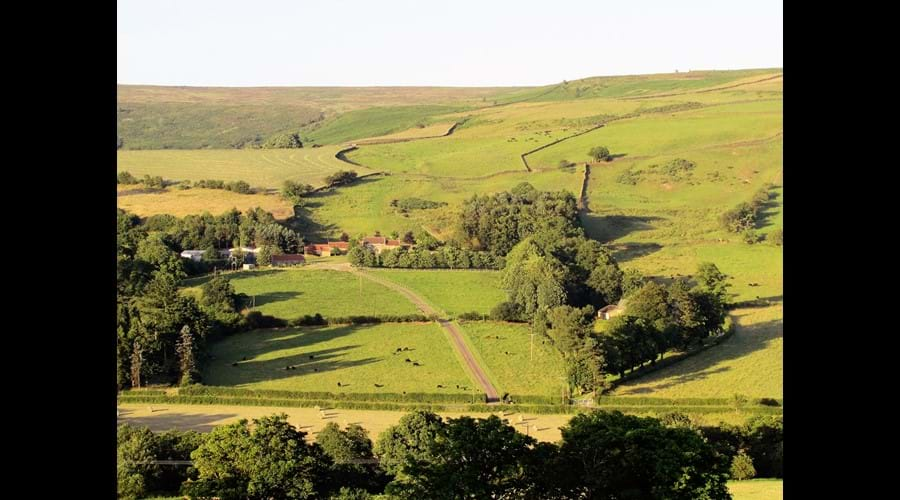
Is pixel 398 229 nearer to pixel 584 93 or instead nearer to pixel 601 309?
pixel 601 309

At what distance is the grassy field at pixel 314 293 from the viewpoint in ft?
96.6

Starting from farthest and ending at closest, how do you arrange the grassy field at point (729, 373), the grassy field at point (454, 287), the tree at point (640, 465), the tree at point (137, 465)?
the grassy field at point (454, 287)
the grassy field at point (729, 373)
the tree at point (137, 465)
the tree at point (640, 465)

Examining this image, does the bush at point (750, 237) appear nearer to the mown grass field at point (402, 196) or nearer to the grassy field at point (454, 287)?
the mown grass field at point (402, 196)

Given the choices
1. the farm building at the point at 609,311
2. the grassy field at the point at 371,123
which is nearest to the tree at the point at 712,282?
the farm building at the point at 609,311

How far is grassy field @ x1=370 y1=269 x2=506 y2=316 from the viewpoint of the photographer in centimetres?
3033

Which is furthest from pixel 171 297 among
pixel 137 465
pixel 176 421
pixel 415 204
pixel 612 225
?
pixel 612 225

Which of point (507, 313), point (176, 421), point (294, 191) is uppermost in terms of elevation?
point (294, 191)

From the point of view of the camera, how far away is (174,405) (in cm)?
2150

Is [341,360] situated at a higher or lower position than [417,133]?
lower

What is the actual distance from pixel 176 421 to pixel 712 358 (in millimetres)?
13152

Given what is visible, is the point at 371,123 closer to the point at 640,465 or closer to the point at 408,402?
the point at 408,402

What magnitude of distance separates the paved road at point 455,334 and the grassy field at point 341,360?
302 mm

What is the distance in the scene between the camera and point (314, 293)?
31.5 m

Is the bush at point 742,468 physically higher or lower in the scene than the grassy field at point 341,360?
lower
